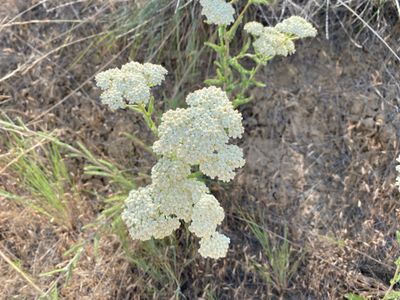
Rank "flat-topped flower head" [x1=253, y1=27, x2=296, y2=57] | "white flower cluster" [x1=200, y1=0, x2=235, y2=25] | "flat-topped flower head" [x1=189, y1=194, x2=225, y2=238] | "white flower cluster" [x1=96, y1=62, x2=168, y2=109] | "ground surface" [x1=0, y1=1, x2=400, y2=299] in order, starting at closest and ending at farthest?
"flat-topped flower head" [x1=189, y1=194, x2=225, y2=238]
"white flower cluster" [x1=96, y1=62, x2=168, y2=109]
"white flower cluster" [x1=200, y1=0, x2=235, y2=25]
"flat-topped flower head" [x1=253, y1=27, x2=296, y2=57]
"ground surface" [x1=0, y1=1, x2=400, y2=299]

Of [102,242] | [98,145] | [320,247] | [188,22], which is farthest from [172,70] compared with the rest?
[320,247]

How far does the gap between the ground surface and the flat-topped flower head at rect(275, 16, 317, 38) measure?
0.69 metres

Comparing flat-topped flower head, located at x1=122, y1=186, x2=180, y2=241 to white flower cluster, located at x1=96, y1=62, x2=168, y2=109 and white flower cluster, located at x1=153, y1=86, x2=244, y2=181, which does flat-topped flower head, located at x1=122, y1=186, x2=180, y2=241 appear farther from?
white flower cluster, located at x1=96, y1=62, x2=168, y2=109

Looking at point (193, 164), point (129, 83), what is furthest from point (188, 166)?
point (129, 83)

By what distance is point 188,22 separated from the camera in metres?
2.83

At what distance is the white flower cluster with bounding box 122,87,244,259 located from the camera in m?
1.69

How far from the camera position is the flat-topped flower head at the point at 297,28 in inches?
80.9

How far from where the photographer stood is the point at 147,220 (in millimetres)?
1777

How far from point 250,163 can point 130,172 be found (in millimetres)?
644

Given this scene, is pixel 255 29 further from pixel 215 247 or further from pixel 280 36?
pixel 215 247

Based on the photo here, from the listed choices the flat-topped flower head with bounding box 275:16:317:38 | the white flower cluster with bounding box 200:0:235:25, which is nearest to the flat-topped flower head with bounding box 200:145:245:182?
the white flower cluster with bounding box 200:0:235:25

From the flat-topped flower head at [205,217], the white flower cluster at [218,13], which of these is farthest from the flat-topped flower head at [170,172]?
the white flower cluster at [218,13]

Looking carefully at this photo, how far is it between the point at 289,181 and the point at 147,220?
1.08m

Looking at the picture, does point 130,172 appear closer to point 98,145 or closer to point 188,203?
point 98,145
